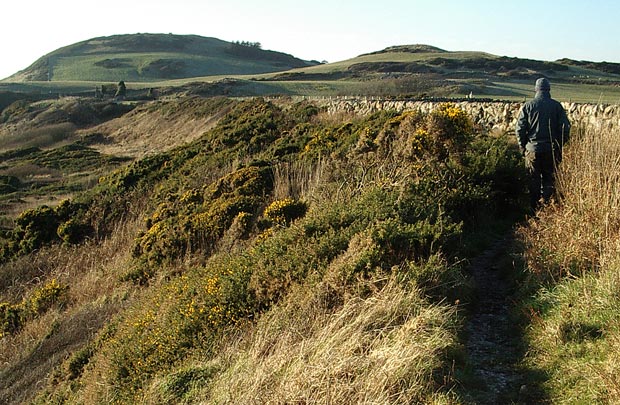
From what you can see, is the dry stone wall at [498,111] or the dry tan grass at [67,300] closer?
the dry stone wall at [498,111]

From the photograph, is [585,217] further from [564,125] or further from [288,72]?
[288,72]

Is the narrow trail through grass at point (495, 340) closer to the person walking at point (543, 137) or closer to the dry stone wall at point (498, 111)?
the person walking at point (543, 137)

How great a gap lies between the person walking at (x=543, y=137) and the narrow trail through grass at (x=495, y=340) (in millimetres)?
1110

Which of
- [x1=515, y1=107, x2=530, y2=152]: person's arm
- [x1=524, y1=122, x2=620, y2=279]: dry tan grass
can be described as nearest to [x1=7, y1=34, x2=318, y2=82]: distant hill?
[x1=515, y1=107, x2=530, y2=152]: person's arm

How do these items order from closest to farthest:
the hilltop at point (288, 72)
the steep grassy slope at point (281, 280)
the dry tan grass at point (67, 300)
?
the steep grassy slope at point (281, 280) → the dry tan grass at point (67, 300) → the hilltop at point (288, 72)

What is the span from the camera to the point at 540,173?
25.7ft

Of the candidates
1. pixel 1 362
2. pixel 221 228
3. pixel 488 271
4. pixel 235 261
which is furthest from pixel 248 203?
pixel 488 271

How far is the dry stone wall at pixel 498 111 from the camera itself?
9.06 meters

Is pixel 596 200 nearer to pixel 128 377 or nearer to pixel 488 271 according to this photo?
pixel 488 271

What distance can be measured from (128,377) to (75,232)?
35.3 ft

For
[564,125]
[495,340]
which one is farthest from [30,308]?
[564,125]

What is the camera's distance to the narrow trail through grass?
4.14 meters

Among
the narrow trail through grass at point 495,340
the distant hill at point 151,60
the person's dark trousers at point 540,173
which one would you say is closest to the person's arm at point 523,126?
the person's dark trousers at point 540,173

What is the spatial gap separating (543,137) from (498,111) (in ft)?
15.8
